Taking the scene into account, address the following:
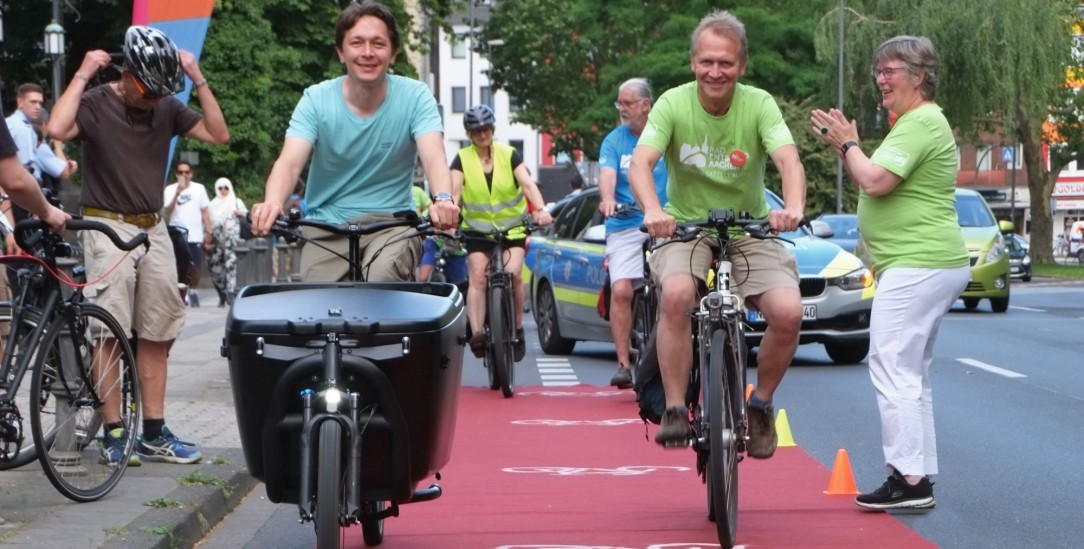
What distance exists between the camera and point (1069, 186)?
10869 cm

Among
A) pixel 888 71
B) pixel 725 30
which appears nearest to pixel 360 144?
pixel 725 30

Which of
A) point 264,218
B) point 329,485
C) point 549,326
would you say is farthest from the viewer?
point 549,326

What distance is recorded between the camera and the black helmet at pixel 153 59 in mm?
8031

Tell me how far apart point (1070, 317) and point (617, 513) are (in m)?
18.0

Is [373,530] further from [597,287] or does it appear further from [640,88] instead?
[597,287]

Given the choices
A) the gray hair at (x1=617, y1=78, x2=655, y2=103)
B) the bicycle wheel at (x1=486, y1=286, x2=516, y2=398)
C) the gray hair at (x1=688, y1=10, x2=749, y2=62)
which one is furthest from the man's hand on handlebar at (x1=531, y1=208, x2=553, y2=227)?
the gray hair at (x1=688, y1=10, x2=749, y2=62)

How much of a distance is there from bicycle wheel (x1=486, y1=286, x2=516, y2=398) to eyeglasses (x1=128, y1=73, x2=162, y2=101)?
4740mm

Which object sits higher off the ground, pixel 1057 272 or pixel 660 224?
pixel 660 224

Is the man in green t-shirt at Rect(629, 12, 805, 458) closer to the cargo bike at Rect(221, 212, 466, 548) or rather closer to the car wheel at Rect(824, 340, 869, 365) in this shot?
the cargo bike at Rect(221, 212, 466, 548)

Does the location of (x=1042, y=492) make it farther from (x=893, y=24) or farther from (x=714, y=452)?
(x=893, y=24)

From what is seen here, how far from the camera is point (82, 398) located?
742 cm

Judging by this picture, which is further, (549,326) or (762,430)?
(549,326)

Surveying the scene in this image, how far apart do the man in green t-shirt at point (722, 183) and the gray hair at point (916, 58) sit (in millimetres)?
710

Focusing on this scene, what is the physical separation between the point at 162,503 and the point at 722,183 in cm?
243
